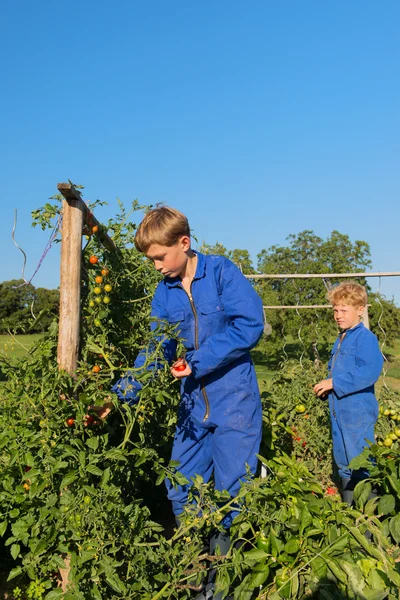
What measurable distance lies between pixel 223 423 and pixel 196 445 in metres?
0.18

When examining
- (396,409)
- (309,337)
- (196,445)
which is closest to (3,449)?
(196,445)

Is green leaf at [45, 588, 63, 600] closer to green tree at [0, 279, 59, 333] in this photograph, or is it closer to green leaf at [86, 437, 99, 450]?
green leaf at [86, 437, 99, 450]

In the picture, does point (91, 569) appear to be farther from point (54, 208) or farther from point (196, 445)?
point (54, 208)

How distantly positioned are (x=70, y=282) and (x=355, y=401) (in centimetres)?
176

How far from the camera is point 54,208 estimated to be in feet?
6.98

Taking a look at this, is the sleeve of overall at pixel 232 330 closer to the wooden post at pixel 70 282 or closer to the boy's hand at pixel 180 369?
the boy's hand at pixel 180 369

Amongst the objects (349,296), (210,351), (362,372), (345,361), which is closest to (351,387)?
(362,372)

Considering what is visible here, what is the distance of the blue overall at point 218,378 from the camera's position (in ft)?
7.20

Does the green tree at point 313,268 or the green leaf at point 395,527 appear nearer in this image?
the green leaf at point 395,527

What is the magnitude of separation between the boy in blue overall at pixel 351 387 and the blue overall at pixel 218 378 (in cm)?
88

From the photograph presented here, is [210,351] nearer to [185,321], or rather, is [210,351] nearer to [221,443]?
[185,321]

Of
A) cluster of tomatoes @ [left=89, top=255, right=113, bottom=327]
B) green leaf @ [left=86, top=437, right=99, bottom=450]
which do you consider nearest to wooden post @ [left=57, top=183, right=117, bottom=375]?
cluster of tomatoes @ [left=89, top=255, right=113, bottom=327]

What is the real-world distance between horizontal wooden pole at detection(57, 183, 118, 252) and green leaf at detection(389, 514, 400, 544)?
1.64 m

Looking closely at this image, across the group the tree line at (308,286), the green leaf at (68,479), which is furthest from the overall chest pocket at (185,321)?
the tree line at (308,286)
